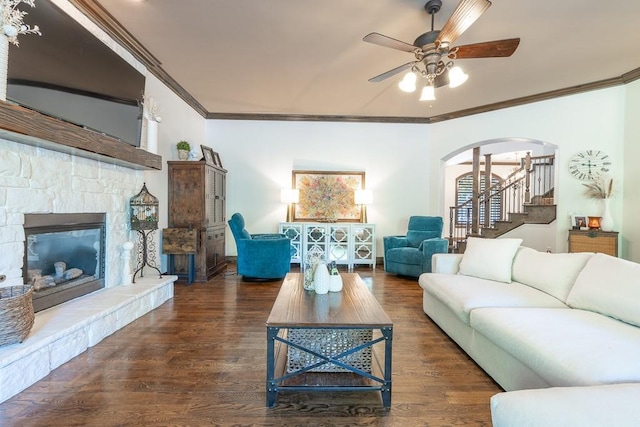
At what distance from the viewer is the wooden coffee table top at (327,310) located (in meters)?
1.70

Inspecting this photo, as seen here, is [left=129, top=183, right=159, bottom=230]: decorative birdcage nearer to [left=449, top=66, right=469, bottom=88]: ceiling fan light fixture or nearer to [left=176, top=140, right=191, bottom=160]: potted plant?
[left=176, top=140, right=191, bottom=160]: potted plant

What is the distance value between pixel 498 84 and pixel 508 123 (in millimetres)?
1054

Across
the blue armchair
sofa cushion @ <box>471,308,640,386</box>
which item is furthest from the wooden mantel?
the blue armchair

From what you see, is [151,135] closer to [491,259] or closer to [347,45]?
[347,45]

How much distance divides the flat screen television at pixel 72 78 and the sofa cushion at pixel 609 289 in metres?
3.86

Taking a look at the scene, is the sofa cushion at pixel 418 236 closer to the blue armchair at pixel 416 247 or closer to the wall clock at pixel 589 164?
the blue armchair at pixel 416 247

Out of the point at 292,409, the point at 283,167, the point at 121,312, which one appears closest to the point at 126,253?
the point at 121,312

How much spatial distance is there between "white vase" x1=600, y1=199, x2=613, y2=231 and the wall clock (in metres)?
0.44

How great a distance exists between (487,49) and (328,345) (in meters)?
2.59

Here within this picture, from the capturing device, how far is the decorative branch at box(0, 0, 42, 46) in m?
1.82

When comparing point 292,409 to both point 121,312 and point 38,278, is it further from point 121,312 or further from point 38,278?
point 38,278

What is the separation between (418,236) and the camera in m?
5.02

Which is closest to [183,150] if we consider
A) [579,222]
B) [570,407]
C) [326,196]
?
[326,196]

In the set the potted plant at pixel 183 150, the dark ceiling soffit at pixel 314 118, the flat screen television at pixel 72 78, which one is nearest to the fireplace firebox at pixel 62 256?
the flat screen television at pixel 72 78
